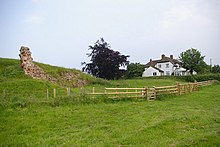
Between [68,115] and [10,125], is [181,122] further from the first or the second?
[10,125]

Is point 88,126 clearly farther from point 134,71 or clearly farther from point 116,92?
point 134,71

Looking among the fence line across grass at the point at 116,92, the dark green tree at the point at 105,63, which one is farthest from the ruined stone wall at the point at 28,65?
the dark green tree at the point at 105,63

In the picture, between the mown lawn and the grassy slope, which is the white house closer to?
the grassy slope

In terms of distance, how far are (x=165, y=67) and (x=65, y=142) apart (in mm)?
69667

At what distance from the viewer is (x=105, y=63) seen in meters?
48.2

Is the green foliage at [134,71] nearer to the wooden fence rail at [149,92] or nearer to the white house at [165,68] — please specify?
the white house at [165,68]

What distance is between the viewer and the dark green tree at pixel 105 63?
4866 centimetres

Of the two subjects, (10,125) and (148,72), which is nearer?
(10,125)

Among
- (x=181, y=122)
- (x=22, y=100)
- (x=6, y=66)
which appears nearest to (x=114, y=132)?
(x=181, y=122)

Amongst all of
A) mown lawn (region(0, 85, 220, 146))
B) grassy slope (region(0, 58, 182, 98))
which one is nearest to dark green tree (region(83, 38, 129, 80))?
grassy slope (region(0, 58, 182, 98))

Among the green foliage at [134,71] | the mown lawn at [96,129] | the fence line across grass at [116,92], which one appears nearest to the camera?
the mown lawn at [96,129]

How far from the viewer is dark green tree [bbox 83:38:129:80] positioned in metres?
48.7

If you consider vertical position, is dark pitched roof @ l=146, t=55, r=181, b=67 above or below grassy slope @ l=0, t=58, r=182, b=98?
above

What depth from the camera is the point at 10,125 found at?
1010 cm
